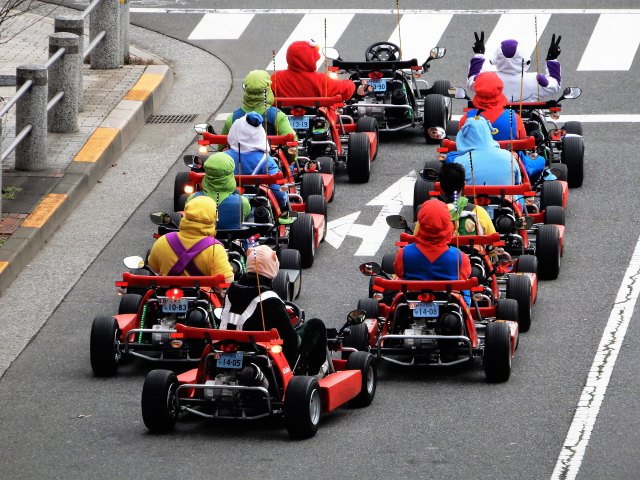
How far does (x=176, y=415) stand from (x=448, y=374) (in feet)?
8.86

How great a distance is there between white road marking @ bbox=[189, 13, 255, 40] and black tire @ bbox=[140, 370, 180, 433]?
14.3 metres

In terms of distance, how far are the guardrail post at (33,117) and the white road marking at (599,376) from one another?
6.92 meters

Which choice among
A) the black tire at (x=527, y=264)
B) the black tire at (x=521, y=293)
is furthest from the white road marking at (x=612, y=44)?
the black tire at (x=521, y=293)

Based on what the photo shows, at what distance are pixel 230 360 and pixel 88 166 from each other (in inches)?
305

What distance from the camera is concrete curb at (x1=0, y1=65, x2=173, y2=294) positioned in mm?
18562

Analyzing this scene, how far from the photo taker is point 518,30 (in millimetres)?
27375

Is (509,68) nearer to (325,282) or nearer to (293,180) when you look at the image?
(293,180)

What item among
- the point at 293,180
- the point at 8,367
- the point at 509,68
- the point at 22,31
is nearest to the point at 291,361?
the point at 8,367

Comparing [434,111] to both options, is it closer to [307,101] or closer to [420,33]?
[307,101]

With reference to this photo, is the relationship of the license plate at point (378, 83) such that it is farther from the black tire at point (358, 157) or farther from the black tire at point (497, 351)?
the black tire at point (497, 351)

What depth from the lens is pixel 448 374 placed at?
15617mm

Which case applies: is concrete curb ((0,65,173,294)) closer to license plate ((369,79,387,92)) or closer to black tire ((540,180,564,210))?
license plate ((369,79,387,92))

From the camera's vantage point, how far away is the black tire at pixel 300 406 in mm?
13680

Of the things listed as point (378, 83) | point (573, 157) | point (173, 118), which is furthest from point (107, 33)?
point (573, 157)
